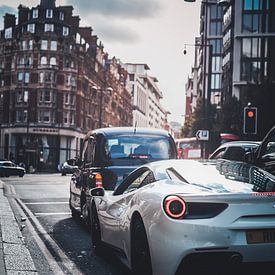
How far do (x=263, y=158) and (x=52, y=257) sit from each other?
3429 millimetres

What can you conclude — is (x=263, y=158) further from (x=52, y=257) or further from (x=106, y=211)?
(x=52, y=257)

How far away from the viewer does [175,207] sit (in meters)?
4.57

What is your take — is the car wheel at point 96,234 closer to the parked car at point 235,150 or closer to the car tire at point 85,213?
the car tire at point 85,213

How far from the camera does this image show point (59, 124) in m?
73.6

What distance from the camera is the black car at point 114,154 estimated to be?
937 centimetres

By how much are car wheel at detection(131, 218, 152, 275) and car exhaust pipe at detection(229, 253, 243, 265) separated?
787 mm

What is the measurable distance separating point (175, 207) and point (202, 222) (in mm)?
259

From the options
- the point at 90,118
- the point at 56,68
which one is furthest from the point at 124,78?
the point at 56,68

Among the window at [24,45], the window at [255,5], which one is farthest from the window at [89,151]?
the window at [24,45]

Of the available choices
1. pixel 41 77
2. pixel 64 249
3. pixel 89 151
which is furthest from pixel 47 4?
pixel 64 249

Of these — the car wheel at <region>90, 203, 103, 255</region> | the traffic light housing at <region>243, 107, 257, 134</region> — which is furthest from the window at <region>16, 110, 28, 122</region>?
the car wheel at <region>90, 203, 103, 255</region>

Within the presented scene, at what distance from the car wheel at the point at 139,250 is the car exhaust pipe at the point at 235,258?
0.79 meters

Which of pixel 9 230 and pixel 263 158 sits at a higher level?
pixel 263 158

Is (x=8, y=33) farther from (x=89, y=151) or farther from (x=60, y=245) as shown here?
(x=60, y=245)
